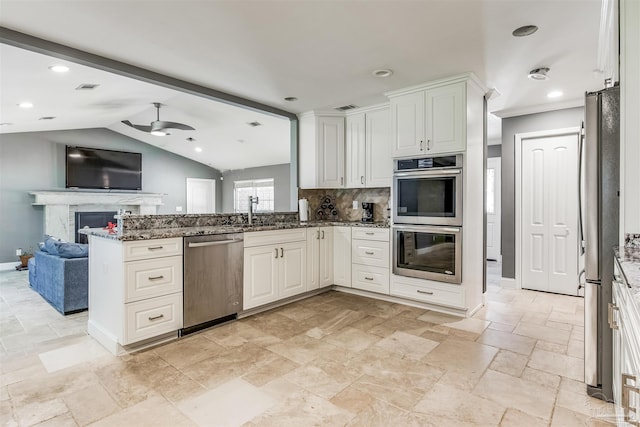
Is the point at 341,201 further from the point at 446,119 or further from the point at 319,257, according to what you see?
the point at 446,119

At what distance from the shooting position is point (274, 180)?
9945 mm

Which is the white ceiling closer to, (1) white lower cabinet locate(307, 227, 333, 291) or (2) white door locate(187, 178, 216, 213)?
(1) white lower cabinet locate(307, 227, 333, 291)

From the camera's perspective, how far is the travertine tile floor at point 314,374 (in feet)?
6.03

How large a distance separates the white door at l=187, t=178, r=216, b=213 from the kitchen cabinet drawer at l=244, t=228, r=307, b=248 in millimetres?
7161

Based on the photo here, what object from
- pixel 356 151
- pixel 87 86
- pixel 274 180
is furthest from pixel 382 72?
pixel 274 180

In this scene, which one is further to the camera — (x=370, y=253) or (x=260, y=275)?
(x=370, y=253)

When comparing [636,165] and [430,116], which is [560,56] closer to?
[430,116]

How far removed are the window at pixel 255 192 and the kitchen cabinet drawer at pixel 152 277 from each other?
7.06 meters

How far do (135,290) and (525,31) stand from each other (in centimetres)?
347

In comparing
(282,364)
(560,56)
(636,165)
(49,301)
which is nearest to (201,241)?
(282,364)

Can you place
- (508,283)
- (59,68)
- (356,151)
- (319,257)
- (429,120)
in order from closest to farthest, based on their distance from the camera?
(59,68) → (429,120) → (319,257) → (356,151) → (508,283)

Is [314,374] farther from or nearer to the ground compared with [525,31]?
nearer to the ground

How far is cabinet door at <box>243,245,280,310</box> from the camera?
133 inches

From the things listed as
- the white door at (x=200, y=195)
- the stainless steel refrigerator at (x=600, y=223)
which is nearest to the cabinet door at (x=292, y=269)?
the stainless steel refrigerator at (x=600, y=223)
